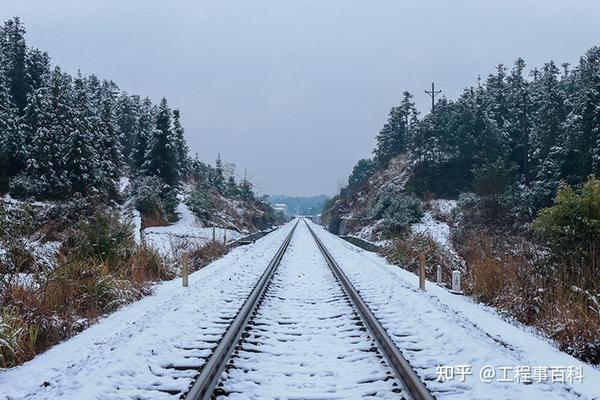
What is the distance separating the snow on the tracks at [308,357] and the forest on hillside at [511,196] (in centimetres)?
306

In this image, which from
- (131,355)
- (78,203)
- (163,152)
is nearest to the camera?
(131,355)

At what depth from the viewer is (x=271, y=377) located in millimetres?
5777

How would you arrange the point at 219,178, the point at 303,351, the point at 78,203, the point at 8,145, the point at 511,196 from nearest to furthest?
the point at 303,351 < the point at 78,203 < the point at 511,196 < the point at 8,145 < the point at 219,178

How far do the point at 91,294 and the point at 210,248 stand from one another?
13.7 meters

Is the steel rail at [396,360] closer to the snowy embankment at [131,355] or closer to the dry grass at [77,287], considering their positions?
the snowy embankment at [131,355]

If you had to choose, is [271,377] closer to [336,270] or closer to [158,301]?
[158,301]

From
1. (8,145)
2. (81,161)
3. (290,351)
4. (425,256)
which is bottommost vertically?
(290,351)

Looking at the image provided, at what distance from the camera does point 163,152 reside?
50.0 meters

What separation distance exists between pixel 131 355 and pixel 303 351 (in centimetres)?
219

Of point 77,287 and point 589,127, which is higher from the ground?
point 589,127

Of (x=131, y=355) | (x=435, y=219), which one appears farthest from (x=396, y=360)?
(x=435, y=219)

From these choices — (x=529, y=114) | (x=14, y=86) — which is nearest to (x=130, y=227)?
(x=14, y=86)

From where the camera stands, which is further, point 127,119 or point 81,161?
point 127,119

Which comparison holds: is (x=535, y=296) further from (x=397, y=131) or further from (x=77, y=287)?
(x=397, y=131)
